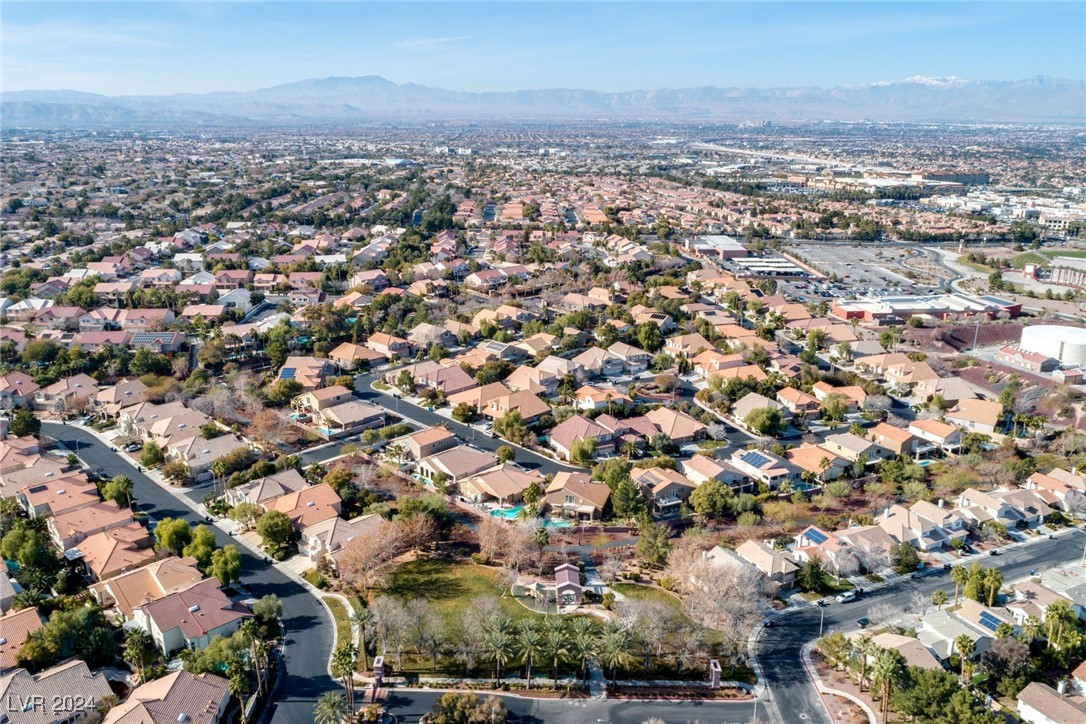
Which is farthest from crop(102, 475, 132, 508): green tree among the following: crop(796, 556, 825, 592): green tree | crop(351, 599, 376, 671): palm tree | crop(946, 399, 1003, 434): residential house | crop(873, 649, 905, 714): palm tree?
crop(946, 399, 1003, 434): residential house

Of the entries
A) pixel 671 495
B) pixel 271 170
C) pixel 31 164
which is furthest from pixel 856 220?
pixel 31 164

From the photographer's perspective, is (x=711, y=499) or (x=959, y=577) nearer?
(x=959, y=577)

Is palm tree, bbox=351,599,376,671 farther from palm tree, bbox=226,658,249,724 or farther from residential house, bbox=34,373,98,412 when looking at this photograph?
residential house, bbox=34,373,98,412

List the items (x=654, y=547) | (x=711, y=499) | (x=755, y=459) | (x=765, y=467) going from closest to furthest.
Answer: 1. (x=654, y=547)
2. (x=711, y=499)
3. (x=765, y=467)
4. (x=755, y=459)

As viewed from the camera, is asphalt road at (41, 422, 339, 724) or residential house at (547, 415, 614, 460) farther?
residential house at (547, 415, 614, 460)

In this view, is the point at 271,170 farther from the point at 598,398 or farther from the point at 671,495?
the point at 671,495

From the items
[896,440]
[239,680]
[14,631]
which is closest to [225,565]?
[14,631]

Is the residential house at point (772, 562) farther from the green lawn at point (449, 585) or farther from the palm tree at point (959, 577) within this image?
the green lawn at point (449, 585)

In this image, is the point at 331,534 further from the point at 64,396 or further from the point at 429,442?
the point at 64,396
